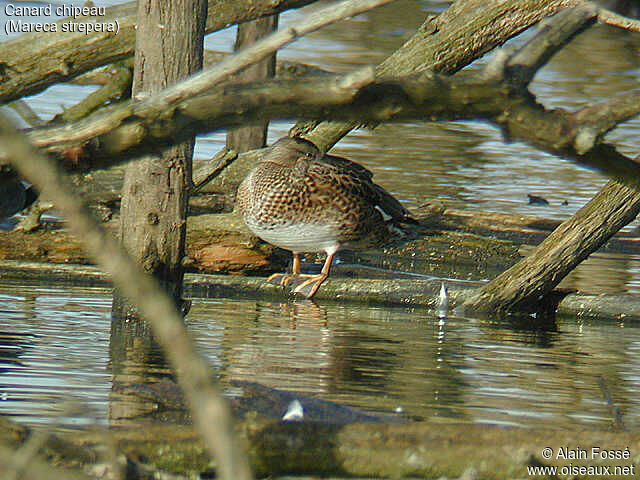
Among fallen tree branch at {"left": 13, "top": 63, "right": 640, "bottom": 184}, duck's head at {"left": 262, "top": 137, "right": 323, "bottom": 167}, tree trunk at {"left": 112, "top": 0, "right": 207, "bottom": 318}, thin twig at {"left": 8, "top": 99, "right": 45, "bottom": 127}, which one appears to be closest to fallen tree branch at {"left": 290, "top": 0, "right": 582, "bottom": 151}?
duck's head at {"left": 262, "top": 137, "right": 323, "bottom": 167}

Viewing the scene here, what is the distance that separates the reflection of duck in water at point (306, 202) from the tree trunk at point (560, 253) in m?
1.11

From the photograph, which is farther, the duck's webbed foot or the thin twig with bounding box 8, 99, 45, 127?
the thin twig with bounding box 8, 99, 45, 127

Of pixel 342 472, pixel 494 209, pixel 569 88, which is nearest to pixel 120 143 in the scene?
pixel 342 472

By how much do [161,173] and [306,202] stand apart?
6.09 feet

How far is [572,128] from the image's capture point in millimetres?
3035

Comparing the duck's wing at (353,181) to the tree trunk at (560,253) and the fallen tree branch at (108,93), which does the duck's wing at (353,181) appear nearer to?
the tree trunk at (560,253)

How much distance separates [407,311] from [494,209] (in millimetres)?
4345

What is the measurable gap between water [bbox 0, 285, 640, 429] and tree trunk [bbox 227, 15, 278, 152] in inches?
116

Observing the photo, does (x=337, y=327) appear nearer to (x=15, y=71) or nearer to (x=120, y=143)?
(x=15, y=71)

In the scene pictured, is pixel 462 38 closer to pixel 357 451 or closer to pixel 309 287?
pixel 309 287

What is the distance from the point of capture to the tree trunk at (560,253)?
6965 mm

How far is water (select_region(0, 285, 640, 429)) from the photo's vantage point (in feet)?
15.5

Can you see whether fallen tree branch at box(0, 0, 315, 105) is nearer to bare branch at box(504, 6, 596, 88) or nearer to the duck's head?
the duck's head

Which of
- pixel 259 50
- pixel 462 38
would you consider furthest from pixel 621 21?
pixel 462 38
